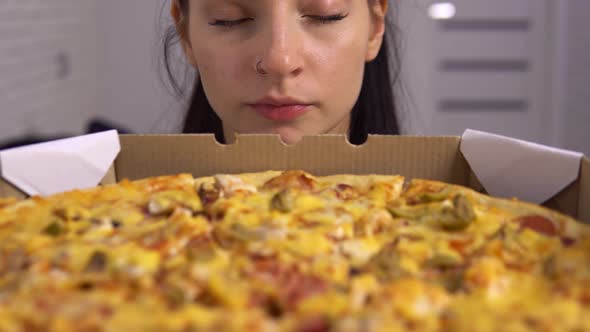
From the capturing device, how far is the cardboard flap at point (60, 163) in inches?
42.6

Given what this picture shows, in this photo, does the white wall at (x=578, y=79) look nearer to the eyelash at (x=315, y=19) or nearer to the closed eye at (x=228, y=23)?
the eyelash at (x=315, y=19)

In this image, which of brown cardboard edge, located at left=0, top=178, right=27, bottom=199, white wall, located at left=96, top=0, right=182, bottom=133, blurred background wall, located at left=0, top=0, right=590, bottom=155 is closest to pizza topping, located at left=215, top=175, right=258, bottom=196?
brown cardboard edge, located at left=0, top=178, right=27, bottom=199

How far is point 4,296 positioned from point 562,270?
65 centimetres

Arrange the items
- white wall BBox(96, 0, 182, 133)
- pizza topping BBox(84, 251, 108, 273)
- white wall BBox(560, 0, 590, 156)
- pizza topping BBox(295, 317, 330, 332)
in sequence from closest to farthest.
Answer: pizza topping BBox(295, 317, 330, 332) → pizza topping BBox(84, 251, 108, 273) → white wall BBox(560, 0, 590, 156) → white wall BBox(96, 0, 182, 133)

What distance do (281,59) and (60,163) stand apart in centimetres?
43

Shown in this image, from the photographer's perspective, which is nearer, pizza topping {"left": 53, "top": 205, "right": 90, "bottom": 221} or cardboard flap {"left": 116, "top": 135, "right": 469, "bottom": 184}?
pizza topping {"left": 53, "top": 205, "right": 90, "bottom": 221}

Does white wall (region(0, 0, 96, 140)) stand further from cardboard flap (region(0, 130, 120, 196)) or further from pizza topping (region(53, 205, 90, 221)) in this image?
pizza topping (region(53, 205, 90, 221))

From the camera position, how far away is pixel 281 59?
125 centimetres

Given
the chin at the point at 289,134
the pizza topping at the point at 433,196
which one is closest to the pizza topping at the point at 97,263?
the pizza topping at the point at 433,196

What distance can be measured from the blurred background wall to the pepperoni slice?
270cm

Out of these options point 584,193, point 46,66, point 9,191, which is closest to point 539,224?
point 584,193

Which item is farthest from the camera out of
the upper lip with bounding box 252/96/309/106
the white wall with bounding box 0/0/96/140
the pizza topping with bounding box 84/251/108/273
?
the white wall with bounding box 0/0/96/140

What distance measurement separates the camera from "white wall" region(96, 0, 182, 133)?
4122mm

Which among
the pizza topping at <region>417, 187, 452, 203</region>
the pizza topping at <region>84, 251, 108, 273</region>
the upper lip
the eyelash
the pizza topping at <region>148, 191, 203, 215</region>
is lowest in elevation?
the pizza topping at <region>417, 187, 452, 203</region>
